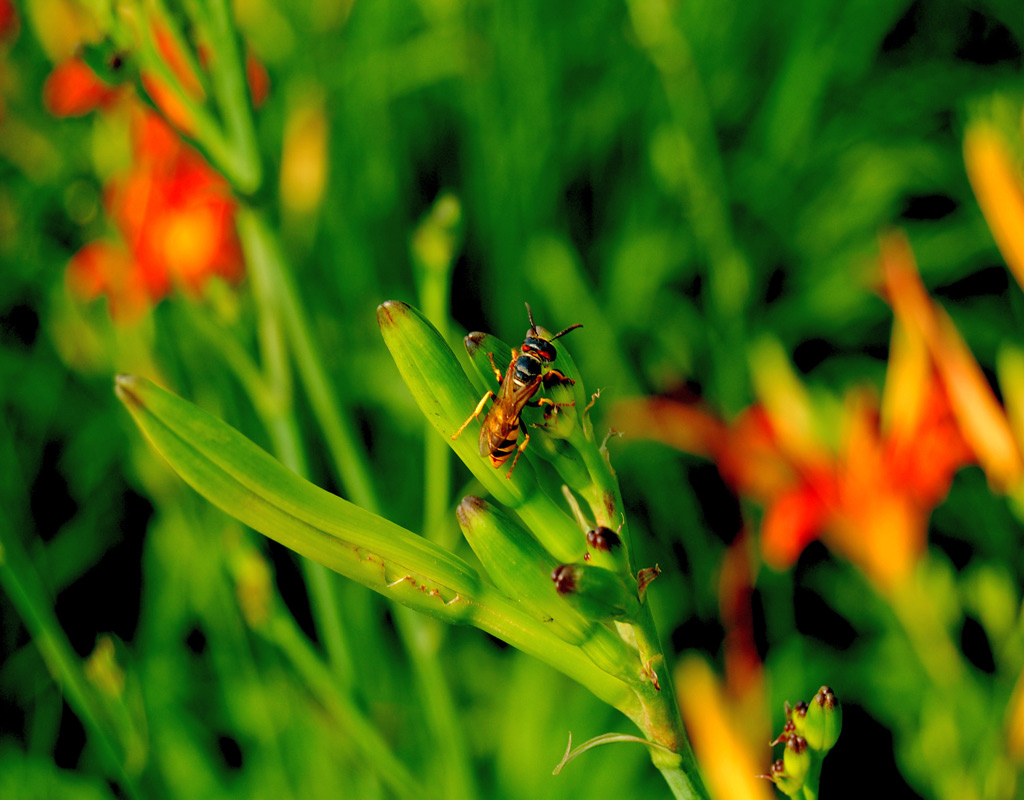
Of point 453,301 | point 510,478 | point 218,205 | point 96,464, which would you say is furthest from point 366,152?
point 510,478

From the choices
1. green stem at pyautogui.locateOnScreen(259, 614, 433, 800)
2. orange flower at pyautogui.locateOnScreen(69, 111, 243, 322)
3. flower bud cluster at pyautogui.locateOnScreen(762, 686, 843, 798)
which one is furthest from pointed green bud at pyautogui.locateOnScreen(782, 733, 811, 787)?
orange flower at pyautogui.locateOnScreen(69, 111, 243, 322)

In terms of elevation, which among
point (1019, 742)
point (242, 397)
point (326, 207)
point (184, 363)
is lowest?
point (1019, 742)

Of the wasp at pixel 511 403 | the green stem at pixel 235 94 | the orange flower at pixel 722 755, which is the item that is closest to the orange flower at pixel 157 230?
the green stem at pixel 235 94

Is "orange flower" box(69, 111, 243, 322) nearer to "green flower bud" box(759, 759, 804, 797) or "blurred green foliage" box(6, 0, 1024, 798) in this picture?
"blurred green foliage" box(6, 0, 1024, 798)

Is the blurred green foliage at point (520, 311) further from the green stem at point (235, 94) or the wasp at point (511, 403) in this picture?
the wasp at point (511, 403)

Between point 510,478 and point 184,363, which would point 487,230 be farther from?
point 510,478

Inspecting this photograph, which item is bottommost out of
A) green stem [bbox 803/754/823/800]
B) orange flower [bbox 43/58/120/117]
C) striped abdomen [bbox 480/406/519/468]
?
green stem [bbox 803/754/823/800]

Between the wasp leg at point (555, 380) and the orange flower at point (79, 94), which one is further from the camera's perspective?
the orange flower at point (79, 94)
